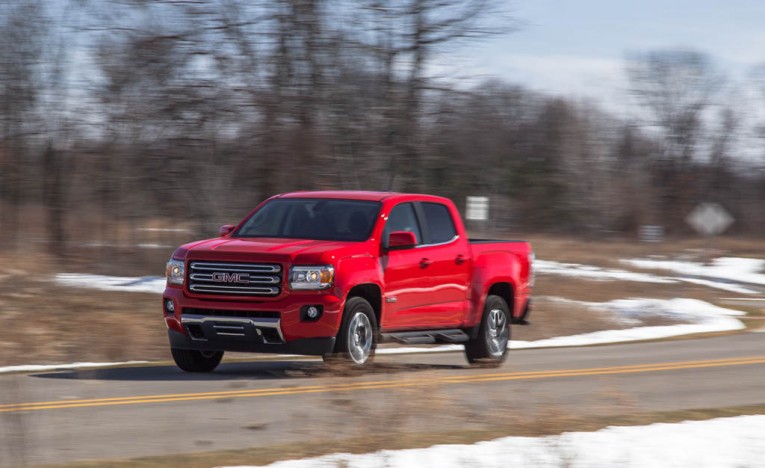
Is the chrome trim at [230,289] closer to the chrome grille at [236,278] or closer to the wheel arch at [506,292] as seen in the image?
the chrome grille at [236,278]

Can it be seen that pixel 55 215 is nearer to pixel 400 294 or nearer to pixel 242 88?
pixel 242 88

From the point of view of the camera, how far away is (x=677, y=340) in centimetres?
2250

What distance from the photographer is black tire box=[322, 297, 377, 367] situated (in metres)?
12.6

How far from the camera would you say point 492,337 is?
15.7 metres

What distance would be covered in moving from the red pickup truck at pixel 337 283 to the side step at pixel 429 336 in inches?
0.5

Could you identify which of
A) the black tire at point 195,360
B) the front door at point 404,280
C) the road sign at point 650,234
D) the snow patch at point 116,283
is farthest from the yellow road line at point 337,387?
the road sign at point 650,234

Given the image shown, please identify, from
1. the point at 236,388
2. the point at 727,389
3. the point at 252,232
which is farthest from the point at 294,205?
the point at 727,389

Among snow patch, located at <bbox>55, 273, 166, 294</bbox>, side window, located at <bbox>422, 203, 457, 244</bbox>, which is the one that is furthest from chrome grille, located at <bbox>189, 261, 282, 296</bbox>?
snow patch, located at <bbox>55, 273, 166, 294</bbox>

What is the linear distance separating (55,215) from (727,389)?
23.4 m

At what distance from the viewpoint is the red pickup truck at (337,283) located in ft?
41.0

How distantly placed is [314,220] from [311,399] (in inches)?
115

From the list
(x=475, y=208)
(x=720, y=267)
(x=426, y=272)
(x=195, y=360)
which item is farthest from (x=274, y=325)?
(x=720, y=267)

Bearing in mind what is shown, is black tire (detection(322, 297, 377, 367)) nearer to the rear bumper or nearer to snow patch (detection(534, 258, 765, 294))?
the rear bumper

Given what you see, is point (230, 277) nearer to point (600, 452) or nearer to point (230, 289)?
point (230, 289)
